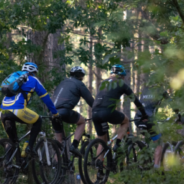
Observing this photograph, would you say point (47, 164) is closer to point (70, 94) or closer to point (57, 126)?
point (57, 126)

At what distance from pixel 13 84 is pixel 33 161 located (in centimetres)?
139

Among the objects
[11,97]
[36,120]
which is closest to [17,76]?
[11,97]

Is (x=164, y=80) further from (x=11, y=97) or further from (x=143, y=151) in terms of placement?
(x=11, y=97)

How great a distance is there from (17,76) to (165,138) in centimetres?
396

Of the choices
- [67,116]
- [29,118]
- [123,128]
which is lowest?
[123,128]

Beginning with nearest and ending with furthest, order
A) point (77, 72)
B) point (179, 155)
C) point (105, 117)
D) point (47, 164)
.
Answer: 1. point (179, 155)
2. point (47, 164)
3. point (105, 117)
4. point (77, 72)

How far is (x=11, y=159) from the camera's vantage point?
18.3 feet

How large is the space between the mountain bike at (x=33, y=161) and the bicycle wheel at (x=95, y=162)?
0.57 meters

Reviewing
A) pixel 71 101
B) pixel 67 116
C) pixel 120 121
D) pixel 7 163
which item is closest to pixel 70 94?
pixel 71 101

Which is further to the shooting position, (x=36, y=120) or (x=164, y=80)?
(x=36, y=120)

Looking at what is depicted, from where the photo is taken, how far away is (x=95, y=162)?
6234mm

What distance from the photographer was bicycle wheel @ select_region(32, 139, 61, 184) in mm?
5848

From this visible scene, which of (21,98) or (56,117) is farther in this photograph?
(56,117)

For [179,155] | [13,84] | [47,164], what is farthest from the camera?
[47,164]
